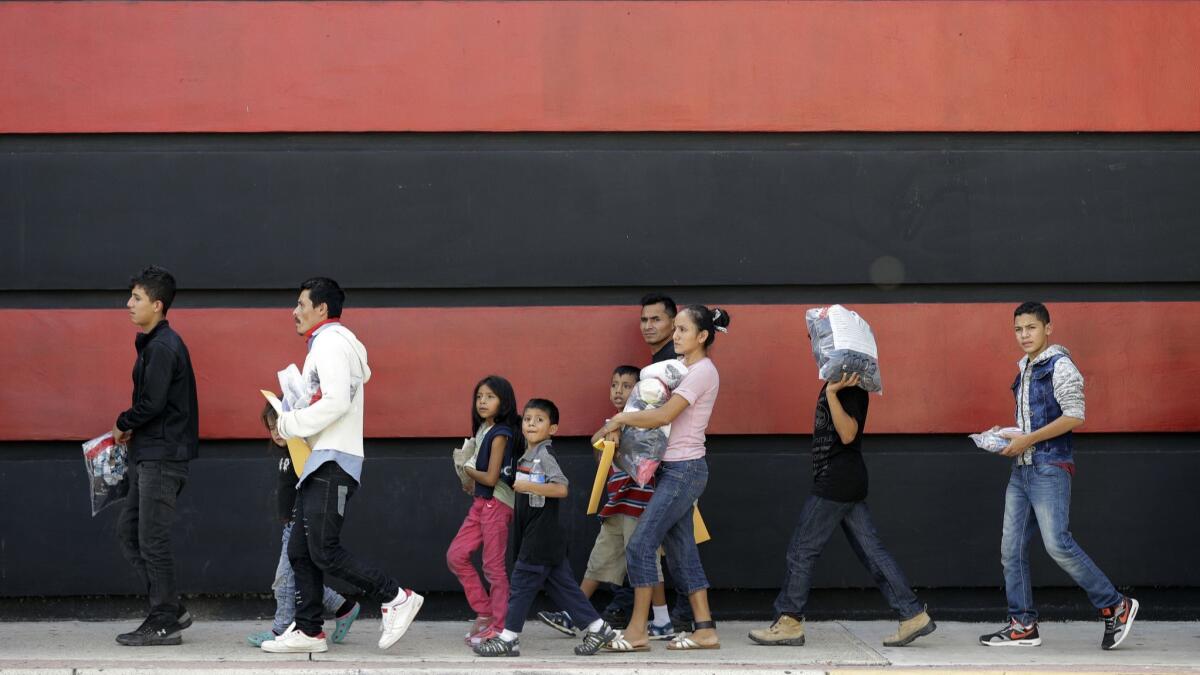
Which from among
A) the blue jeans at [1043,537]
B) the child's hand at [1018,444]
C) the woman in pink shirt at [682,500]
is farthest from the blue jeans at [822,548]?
the child's hand at [1018,444]

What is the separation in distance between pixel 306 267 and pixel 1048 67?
4547 mm

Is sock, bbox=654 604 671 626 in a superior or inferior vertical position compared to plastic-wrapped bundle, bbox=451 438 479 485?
inferior

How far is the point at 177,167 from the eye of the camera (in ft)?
25.8

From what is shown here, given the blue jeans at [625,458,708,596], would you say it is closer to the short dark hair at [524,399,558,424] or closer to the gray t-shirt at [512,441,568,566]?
the gray t-shirt at [512,441,568,566]

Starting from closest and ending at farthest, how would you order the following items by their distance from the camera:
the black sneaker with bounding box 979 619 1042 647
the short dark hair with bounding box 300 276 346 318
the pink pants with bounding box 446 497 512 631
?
the short dark hair with bounding box 300 276 346 318 < the pink pants with bounding box 446 497 512 631 < the black sneaker with bounding box 979 619 1042 647

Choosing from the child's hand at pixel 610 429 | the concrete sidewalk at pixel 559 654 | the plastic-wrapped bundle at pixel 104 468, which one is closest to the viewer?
the concrete sidewalk at pixel 559 654

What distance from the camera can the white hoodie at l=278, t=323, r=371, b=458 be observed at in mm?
6484

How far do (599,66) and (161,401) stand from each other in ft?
10.3

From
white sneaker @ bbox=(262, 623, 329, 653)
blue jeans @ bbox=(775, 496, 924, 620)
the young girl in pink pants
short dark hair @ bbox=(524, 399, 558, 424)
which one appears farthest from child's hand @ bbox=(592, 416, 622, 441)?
white sneaker @ bbox=(262, 623, 329, 653)

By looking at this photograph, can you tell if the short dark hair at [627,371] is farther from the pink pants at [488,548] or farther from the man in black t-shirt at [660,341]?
the pink pants at [488,548]

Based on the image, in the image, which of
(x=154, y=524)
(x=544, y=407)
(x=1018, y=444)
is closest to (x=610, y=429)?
(x=544, y=407)

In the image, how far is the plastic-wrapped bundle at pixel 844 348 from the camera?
6.86 meters

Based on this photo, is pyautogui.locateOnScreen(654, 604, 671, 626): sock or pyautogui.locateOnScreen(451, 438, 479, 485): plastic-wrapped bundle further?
pyautogui.locateOnScreen(654, 604, 671, 626): sock

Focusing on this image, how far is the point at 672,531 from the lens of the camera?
7.07 metres
